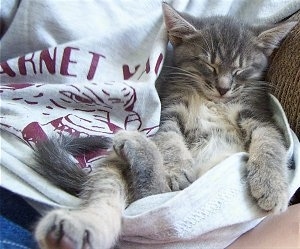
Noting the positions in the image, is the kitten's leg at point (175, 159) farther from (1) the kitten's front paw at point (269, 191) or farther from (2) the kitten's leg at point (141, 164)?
(1) the kitten's front paw at point (269, 191)

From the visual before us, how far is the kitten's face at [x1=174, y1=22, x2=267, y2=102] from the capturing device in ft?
4.41

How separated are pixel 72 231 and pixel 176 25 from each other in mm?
691

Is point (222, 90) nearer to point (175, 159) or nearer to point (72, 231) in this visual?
point (175, 159)

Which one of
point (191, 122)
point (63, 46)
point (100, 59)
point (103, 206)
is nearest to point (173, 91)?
point (191, 122)

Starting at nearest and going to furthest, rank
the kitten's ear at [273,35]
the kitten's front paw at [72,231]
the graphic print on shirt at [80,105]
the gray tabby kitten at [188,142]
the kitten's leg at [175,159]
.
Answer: the kitten's front paw at [72,231] → the gray tabby kitten at [188,142] → the kitten's leg at [175,159] → the graphic print on shirt at [80,105] → the kitten's ear at [273,35]

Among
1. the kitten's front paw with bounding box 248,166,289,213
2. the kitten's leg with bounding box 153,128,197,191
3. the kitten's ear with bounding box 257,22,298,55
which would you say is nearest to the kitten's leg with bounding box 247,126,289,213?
the kitten's front paw with bounding box 248,166,289,213

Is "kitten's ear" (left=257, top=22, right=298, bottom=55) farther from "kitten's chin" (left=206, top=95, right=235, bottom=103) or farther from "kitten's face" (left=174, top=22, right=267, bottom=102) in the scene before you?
"kitten's chin" (left=206, top=95, right=235, bottom=103)

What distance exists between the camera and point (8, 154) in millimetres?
1092

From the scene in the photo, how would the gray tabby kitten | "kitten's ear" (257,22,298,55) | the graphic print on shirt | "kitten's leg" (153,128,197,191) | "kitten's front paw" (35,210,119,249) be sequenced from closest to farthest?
"kitten's front paw" (35,210,119,249) → the gray tabby kitten → "kitten's leg" (153,128,197,191) → the graphic print on shirt → "kitten's ear" (257,22,298,55)

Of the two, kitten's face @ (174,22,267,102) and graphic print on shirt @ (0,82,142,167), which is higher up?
kitten's face @ (174,22,267,102)

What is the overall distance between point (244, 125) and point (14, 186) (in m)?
0.61

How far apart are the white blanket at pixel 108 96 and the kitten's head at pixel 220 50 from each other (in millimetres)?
67

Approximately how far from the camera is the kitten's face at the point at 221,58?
1344 millimetres

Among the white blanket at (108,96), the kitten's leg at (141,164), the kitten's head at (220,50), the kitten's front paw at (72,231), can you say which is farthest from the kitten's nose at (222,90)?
the kitten's front paw at (72,231)
